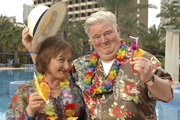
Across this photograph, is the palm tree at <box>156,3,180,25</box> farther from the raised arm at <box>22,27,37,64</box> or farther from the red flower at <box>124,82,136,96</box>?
the raised arm at <box>22,27,37,64</box>

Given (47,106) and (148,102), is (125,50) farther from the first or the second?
(47,106)

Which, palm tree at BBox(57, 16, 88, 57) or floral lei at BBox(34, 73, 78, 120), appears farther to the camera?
palm tree at BBox(57, 16, 88, 57)

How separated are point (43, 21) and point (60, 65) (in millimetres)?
434

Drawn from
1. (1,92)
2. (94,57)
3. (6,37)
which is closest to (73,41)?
(6,37)

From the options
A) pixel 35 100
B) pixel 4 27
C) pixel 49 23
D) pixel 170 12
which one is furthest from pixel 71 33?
pixel 35 100

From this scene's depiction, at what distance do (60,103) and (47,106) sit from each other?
0.13 m

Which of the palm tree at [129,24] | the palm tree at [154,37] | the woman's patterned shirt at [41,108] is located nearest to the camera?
the woman's patterned shirt at [41,108]

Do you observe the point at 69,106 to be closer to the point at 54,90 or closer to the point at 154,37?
→ the point at 54,90

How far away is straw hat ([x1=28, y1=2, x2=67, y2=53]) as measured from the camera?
205 cm

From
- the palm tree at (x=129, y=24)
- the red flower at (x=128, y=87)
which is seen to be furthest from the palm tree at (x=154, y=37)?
the red flower at (x=128, y=87)

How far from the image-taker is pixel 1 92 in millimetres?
11992

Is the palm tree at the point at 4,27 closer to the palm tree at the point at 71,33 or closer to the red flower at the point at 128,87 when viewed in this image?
the palm tree at the point at 71,33

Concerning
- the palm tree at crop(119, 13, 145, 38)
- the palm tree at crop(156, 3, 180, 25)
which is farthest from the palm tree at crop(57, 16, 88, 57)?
the palm tree at crop(156, 3, 180, 25)

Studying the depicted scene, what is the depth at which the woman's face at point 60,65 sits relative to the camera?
79.3 inches
